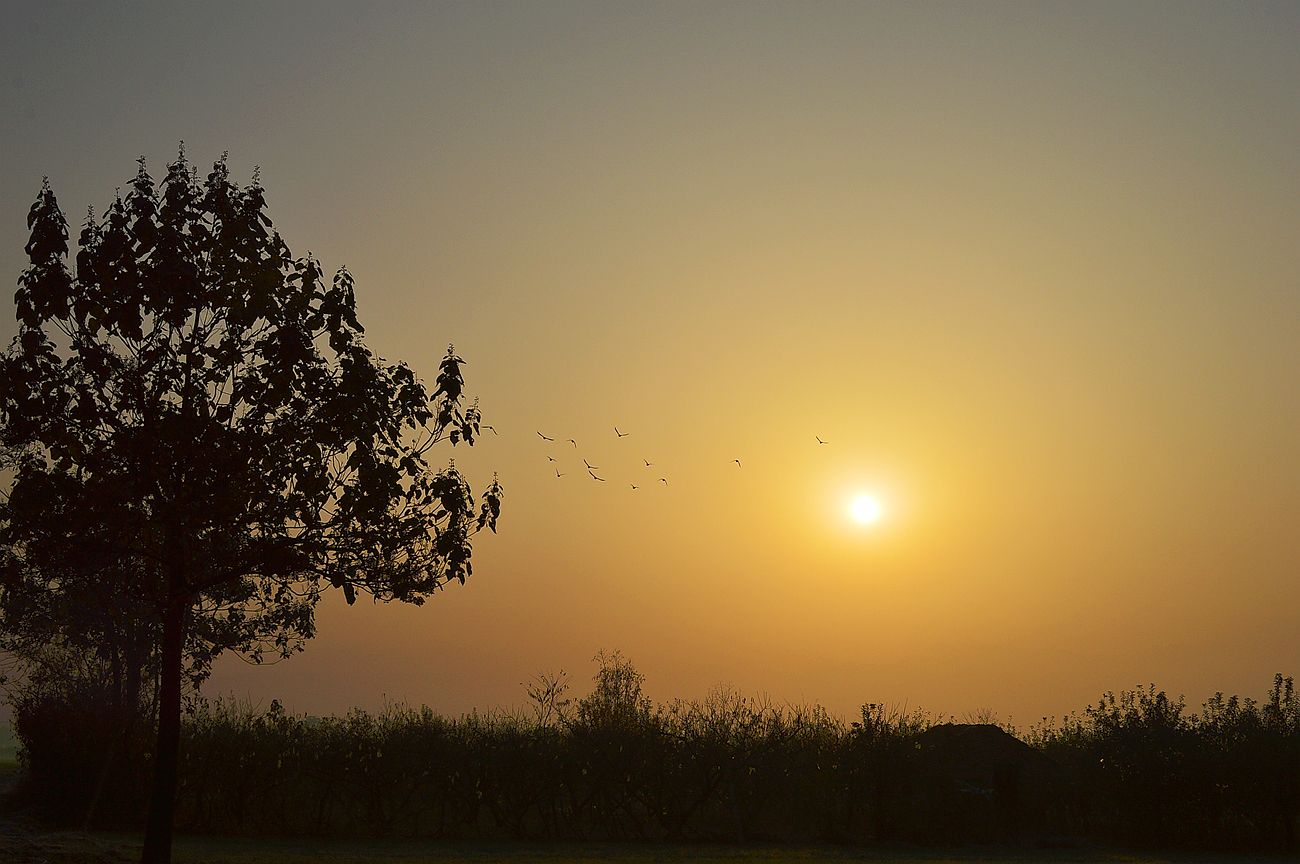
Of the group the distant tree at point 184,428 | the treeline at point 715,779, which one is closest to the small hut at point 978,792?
the treeline at point 715,779

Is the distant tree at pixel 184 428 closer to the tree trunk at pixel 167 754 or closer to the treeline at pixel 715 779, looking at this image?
the tree trunk at pixel 167 754

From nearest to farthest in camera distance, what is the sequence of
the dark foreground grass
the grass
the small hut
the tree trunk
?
the tree trunk < the dark foreground grass < the grass < the small hut

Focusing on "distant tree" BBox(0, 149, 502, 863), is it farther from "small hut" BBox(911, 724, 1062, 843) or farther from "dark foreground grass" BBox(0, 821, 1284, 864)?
"small hut" BBox(911, 724, 1062, 843)

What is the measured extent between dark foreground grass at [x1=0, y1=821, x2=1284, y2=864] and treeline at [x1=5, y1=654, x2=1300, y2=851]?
139 cm

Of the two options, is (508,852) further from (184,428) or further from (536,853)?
(184,428)

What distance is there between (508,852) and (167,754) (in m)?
10.1

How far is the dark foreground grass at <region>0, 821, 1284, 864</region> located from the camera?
2266 centimetres

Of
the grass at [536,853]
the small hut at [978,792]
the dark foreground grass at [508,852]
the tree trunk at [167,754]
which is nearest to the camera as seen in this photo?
the tree trunk at [167,754]

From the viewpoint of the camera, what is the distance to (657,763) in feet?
105

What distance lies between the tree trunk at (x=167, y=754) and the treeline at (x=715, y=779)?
11078mm

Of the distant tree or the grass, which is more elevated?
the distant tree

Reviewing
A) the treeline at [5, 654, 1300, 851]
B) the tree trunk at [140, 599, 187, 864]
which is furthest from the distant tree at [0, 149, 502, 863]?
the treeline at [5, 654, 1300, 851]

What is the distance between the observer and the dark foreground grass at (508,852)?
22656 mm

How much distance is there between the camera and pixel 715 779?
31766mm
